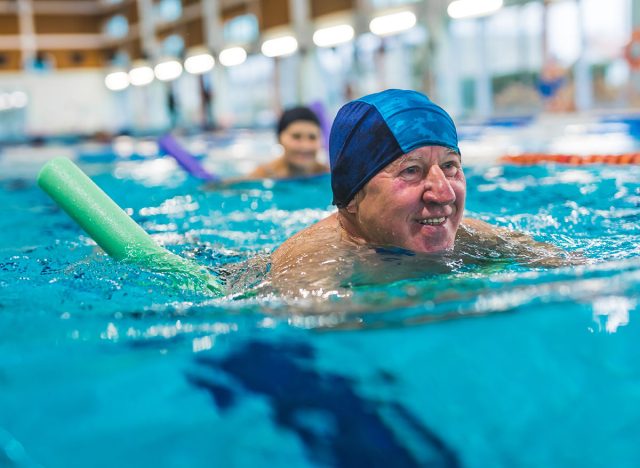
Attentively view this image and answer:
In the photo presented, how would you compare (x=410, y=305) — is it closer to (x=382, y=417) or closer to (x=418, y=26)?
(x=382, y=417)

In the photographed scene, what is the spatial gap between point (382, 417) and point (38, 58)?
38248mm

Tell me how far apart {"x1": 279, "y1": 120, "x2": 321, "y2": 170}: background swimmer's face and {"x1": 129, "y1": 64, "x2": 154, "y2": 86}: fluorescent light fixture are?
97.8 feet

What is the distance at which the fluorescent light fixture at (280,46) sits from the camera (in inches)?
957

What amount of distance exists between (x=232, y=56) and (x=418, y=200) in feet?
87.2

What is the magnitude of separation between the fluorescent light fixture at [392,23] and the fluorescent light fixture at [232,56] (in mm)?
7802

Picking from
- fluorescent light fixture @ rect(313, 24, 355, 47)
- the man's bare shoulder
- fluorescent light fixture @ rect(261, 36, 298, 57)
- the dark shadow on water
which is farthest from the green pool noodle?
fluorescent light fixture @ rect(261, 36, 298, 57)

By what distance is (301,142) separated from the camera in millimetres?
6566

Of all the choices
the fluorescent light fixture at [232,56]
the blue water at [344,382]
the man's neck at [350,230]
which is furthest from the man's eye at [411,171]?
the fluorescent light fixture at [232,56]

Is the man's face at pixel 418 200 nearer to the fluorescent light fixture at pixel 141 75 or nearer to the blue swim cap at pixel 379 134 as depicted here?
the blue swim cap at pixel 379 134

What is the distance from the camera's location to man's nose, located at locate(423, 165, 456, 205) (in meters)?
2.37

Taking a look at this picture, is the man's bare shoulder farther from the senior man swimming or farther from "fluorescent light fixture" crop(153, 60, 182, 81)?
"fluorescent light fixture" crop(153, 60, 182, 81)

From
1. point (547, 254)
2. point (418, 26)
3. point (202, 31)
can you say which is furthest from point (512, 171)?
point (202, 31)

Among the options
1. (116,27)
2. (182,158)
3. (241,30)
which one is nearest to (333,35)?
(241,30)

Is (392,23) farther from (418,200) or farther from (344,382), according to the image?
(344,382)
